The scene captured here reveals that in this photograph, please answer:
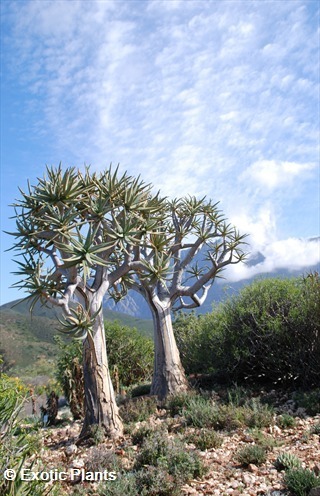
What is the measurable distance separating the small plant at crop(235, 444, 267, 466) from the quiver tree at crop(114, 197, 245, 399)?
3.96m

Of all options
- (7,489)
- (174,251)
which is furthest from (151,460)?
(174,251)

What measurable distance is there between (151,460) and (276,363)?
4.96 meters

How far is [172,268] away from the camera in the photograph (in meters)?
11.3

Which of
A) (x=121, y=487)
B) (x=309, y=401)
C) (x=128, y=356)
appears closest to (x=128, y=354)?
(x=128, y=356)

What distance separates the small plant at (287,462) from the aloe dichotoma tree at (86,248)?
3408mm

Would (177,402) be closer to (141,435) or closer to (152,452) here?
(141,435)

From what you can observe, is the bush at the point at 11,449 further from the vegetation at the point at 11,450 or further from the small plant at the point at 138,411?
the small plant at the point at 138,411

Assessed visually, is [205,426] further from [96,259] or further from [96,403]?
[96,259]

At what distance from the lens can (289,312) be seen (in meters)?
9.63

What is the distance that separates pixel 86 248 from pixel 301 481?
190 inches

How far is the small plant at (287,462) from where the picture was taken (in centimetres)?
511

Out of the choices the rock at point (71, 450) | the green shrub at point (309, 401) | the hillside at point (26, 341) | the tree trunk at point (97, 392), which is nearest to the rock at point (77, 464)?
the rock at point (71, 450)

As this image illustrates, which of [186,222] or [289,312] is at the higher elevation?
[186,222]

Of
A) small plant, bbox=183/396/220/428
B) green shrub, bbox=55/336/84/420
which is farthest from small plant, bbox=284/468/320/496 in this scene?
green shrub, bbox=55/336/84/420
